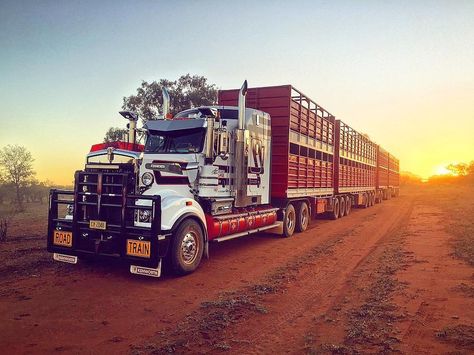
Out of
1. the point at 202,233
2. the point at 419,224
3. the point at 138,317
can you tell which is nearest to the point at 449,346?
the point at 138,317

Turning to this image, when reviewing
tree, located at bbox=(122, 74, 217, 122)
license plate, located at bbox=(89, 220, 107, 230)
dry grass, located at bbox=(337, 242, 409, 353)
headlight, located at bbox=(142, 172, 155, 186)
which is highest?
tree, located at bbox=(122, 74, 217, 122)

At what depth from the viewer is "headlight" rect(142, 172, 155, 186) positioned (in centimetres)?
713

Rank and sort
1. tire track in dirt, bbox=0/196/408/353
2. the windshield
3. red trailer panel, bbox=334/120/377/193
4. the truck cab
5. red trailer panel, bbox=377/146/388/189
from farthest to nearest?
1. red trailer panel, bbox=377/146/388/189
2. red trailer panel, bbox=334/120/377/193
3. the windshield
4. the truck cab
5. tire track in dirt, bbox=0/196/408/353

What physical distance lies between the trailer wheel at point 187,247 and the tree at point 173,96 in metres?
19.7

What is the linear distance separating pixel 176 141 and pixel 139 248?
9.29 feet

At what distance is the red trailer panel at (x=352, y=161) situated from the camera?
16.8 meters

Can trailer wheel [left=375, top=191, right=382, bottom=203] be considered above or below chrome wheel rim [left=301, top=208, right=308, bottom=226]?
above

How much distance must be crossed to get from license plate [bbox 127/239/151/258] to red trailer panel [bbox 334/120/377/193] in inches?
477

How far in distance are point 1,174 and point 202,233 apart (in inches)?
1255

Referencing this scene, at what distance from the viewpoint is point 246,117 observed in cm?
900

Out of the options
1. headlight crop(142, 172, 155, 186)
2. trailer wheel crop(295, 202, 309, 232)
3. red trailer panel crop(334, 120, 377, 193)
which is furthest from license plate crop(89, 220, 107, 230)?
red trailer panel crop(334, 120, 377, 193)

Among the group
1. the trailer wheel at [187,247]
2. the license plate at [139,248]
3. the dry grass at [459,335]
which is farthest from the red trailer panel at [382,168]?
the license plate at [139,248]

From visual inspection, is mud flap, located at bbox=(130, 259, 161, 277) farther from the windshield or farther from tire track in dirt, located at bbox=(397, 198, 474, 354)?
tire track in dirt, located at bbox=(397, 198, 474, 354)

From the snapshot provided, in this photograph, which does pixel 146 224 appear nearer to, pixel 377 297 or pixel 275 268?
pixel 275 268
